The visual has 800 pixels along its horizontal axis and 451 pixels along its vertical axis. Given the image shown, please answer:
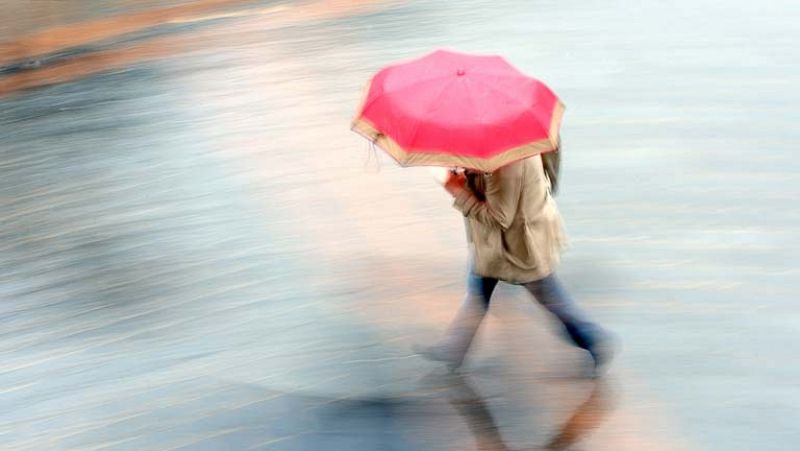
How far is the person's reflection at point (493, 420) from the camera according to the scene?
4.77 meters

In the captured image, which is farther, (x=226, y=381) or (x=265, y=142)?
(x=265, y=142)

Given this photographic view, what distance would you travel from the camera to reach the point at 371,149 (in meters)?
7.42

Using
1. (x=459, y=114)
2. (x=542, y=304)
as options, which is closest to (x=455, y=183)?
(x=459, y=114)

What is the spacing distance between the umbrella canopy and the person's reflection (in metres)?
1.56

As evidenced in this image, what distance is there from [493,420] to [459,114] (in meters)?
1.68

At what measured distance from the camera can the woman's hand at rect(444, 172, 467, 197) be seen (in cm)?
432

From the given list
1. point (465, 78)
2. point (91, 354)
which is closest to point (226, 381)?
point (91, 354)

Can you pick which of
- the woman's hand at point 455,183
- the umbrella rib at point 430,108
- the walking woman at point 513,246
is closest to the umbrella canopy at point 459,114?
the umbrella rib at point 430,108

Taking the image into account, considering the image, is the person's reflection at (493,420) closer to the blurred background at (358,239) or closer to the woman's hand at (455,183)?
the blurred background at (358,239)

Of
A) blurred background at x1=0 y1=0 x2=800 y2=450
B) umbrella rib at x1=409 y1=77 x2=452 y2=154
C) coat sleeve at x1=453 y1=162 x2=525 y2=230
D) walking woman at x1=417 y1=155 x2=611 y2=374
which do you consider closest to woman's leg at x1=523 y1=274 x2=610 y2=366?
walking woman at x1=417 y1=155 x2=611 y2=374

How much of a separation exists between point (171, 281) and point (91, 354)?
2.48ft

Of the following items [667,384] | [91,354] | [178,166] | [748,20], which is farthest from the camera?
[748,20]

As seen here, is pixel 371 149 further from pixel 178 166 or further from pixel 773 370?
pixel 773 370

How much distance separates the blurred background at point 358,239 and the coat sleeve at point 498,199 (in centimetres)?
114
